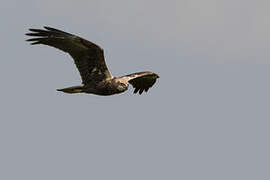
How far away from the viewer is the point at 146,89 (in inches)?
1113

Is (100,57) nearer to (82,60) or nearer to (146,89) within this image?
(82,60)

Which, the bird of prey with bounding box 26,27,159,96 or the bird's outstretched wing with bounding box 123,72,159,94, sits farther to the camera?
the bird's outstretched wing with bounding box 123,72,159,94

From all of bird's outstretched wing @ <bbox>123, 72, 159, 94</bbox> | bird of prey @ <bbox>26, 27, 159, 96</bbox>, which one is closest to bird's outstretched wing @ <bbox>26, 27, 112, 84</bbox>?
bird of prey @ <bbox>26, 27, 159, 96</bbox>

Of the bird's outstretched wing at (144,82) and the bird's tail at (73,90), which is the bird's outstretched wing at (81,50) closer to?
the bird's tail at (73,90)

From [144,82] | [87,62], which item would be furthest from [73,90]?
[144,82]

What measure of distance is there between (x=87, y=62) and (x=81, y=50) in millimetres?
390

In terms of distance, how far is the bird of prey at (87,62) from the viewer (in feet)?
81.8

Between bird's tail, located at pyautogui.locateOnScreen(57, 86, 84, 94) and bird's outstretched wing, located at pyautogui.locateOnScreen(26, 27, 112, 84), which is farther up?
bird's outstretched wing, located at pyautogui.locateOnScreen(26, 27, 112, 84)

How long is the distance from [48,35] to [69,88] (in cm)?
146

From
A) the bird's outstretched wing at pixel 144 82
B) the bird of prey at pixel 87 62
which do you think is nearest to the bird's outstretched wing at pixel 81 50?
the bird of prey at pixel 87 62

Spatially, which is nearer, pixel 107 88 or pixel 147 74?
pixel 107 88

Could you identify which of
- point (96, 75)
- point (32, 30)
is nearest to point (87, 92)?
point (96, 75)

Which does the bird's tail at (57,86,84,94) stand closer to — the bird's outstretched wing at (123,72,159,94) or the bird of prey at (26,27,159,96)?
the bird of prey at (26,27,159,96)

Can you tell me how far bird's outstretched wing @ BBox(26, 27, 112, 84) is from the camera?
81.7 ft
